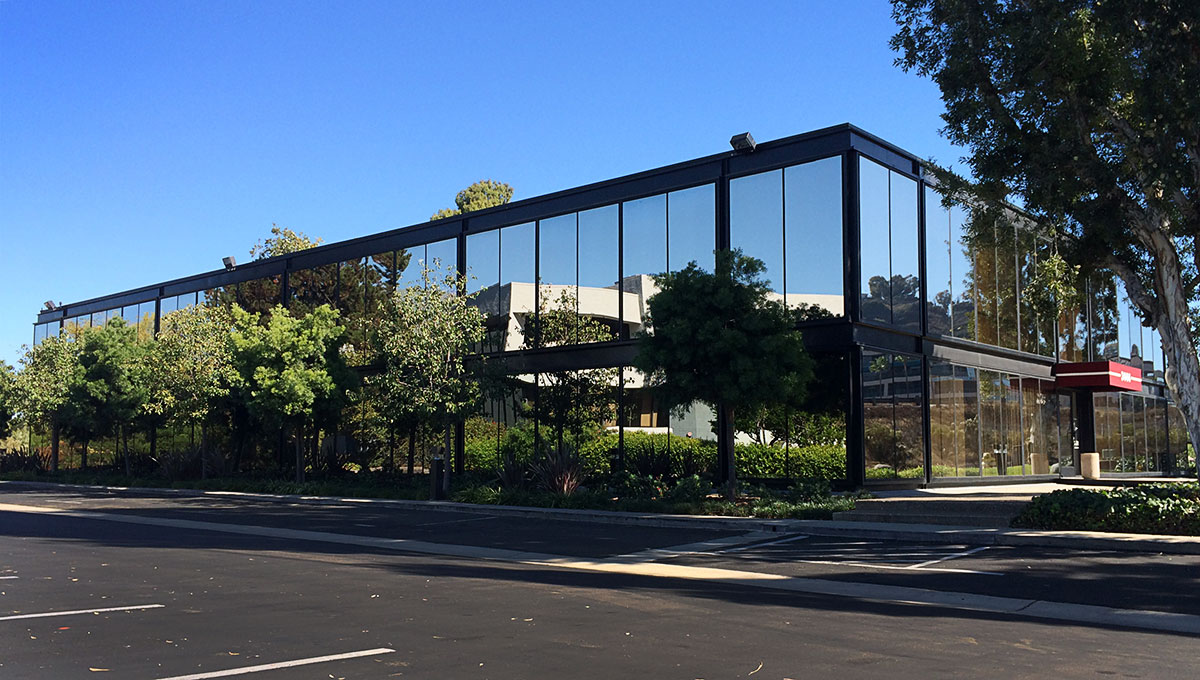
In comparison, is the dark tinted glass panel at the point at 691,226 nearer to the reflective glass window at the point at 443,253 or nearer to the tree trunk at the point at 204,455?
the reflective glass window at the point at 443,253

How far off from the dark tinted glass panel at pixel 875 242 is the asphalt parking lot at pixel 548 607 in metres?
9.09

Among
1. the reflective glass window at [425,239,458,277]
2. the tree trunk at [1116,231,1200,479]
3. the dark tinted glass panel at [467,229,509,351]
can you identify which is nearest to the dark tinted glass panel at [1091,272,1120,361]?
the tree trunk at [1116,231,1200,479]

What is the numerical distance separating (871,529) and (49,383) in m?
35.5

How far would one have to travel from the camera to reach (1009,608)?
1021 cm

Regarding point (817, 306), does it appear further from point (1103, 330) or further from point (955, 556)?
point (1103, 330)

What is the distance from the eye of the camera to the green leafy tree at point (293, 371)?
30.2 meters

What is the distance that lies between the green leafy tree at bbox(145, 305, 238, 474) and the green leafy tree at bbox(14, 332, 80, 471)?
5937mm

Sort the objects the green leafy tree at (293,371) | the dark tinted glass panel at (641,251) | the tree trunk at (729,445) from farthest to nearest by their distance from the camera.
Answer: the green leafy tree at (293,371) < the dark tinted glass panel at (641,251) < the tree trunk at (729,445)

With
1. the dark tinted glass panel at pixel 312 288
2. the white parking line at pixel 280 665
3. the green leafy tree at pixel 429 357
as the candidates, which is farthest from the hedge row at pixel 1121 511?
the dark tinted glass panel at pixel 312 288

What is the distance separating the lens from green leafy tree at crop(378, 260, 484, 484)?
26500 millimetres

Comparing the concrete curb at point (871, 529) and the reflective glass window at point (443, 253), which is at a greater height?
the reflective glass window at point (443, 253)

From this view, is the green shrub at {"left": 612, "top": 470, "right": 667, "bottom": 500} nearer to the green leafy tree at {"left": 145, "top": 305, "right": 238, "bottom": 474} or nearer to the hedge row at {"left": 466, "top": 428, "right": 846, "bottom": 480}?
the hedge row at {"left": 466, "top": 428, "right": 846, "bottom": 480}

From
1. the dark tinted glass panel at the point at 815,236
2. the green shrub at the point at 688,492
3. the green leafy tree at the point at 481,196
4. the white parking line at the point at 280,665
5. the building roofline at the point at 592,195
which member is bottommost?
the white parking line at the point at 280,665

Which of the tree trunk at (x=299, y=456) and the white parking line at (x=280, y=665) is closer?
the white parking line at (x=280, y=665)
